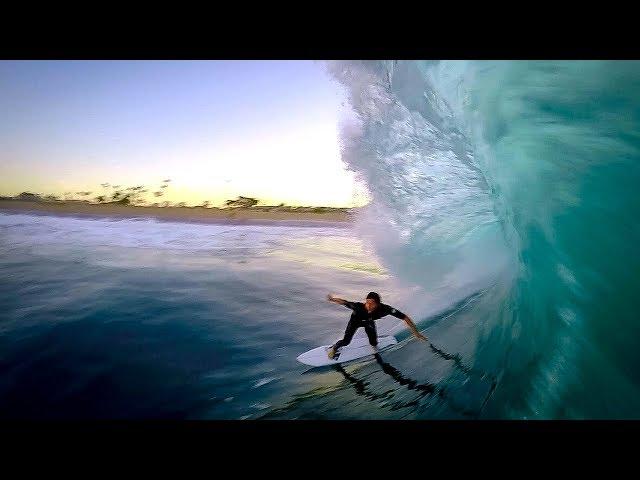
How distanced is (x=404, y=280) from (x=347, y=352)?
2.24 ft

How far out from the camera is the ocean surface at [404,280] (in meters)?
2.51

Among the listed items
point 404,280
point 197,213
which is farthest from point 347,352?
point 197,213

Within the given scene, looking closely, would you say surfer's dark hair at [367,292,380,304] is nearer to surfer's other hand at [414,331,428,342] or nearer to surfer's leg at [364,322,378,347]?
surfer's leg at [364,322,378,347]

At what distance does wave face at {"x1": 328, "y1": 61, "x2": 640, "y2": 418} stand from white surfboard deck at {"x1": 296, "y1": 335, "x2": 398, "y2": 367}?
47 cm

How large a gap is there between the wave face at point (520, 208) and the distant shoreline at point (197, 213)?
316 millimetres

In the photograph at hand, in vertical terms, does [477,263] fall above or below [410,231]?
below

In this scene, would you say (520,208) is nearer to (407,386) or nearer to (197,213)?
(407,386)

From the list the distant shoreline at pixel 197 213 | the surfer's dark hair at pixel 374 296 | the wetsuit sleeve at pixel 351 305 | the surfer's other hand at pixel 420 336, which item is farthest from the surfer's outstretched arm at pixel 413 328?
the distant shoreline at pixel 197 213

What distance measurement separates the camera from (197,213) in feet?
10.0
